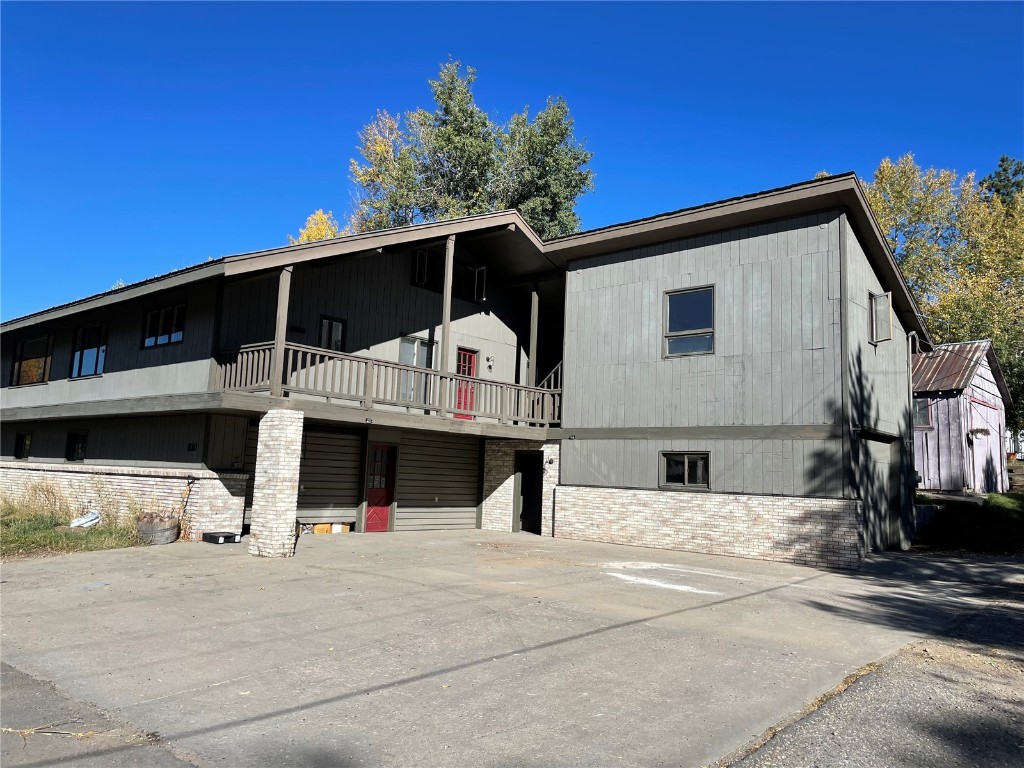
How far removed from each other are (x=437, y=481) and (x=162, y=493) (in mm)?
6388

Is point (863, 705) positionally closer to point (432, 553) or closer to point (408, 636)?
point (408, 636)

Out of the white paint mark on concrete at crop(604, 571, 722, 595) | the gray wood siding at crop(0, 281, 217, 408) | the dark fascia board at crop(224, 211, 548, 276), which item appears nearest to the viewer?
the white paint mark on concrete at crop(604, 571, 722, 595)

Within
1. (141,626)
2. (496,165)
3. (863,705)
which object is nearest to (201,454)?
(141,626)

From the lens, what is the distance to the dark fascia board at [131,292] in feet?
39.4

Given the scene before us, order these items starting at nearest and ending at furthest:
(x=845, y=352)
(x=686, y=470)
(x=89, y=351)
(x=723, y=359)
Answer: (x=845, y=352), (x=723, y=359), (x=686, y=470), (x=89, y=351)

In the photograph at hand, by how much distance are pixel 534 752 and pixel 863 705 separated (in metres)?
2.59

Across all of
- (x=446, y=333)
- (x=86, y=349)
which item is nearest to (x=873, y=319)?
(x=446, y=333)

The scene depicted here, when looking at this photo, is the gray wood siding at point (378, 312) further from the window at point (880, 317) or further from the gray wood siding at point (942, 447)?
the gray wood siding at point (942, 447)

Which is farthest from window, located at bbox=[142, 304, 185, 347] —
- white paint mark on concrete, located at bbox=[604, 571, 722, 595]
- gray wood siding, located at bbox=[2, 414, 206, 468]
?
white paint mark on concrete, located at bbox=[604, 571, 722, 595]

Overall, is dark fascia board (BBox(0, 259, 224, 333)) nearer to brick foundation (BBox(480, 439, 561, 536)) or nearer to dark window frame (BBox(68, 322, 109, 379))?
dark window frame (BBox(68, 322, 109, 379))

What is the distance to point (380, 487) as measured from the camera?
16594mm

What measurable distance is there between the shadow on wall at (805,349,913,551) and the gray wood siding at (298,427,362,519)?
380 inches

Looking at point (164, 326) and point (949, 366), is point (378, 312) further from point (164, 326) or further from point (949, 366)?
point (949, 366)

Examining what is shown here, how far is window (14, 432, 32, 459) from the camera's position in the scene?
19.9 metres
